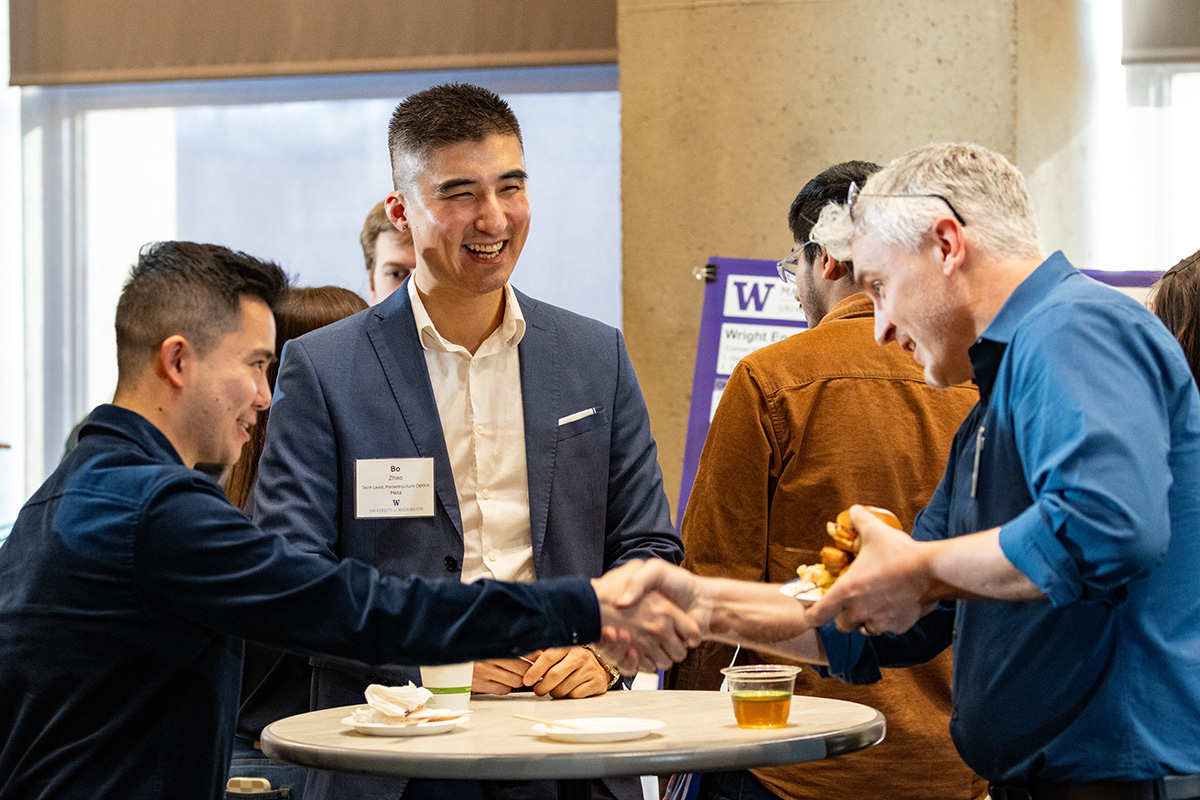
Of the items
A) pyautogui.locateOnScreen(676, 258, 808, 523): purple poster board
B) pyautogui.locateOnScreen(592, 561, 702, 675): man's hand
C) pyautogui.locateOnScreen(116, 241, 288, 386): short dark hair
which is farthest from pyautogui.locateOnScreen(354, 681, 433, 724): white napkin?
pyautogui.locateOnScreen(676, 258, 808, 523): purple poster board

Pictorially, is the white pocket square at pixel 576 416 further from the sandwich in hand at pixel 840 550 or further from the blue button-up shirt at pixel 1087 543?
the blue button-up shirt at pixel 1087 543

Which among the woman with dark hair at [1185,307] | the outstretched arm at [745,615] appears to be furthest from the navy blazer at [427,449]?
the woman with dark hair at [1185,307]

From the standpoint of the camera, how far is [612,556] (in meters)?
2.46

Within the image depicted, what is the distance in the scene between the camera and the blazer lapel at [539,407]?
92.2 inches

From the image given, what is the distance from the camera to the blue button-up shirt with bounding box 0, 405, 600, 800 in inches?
66.4

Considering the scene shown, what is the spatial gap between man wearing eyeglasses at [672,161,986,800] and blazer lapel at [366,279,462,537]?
2.02 ft

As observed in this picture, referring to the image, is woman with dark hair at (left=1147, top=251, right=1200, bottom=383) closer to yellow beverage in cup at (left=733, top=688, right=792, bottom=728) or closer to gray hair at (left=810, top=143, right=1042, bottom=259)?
gray hair at (left=810, top=143, right=1042, bottom=259)

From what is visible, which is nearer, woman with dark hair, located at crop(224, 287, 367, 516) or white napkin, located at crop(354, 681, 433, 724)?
white napkin, located at crop(354, 681, 433, 724)

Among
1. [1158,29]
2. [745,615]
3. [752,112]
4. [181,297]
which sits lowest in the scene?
[745,615]

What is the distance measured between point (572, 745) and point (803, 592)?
0.55m

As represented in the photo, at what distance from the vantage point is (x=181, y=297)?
1969 mm

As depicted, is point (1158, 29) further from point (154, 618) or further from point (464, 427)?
point (154, 618)

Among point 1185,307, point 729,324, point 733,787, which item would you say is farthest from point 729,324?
point 733,787

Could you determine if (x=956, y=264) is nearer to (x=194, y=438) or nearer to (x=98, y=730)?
(x=194, y=438)
